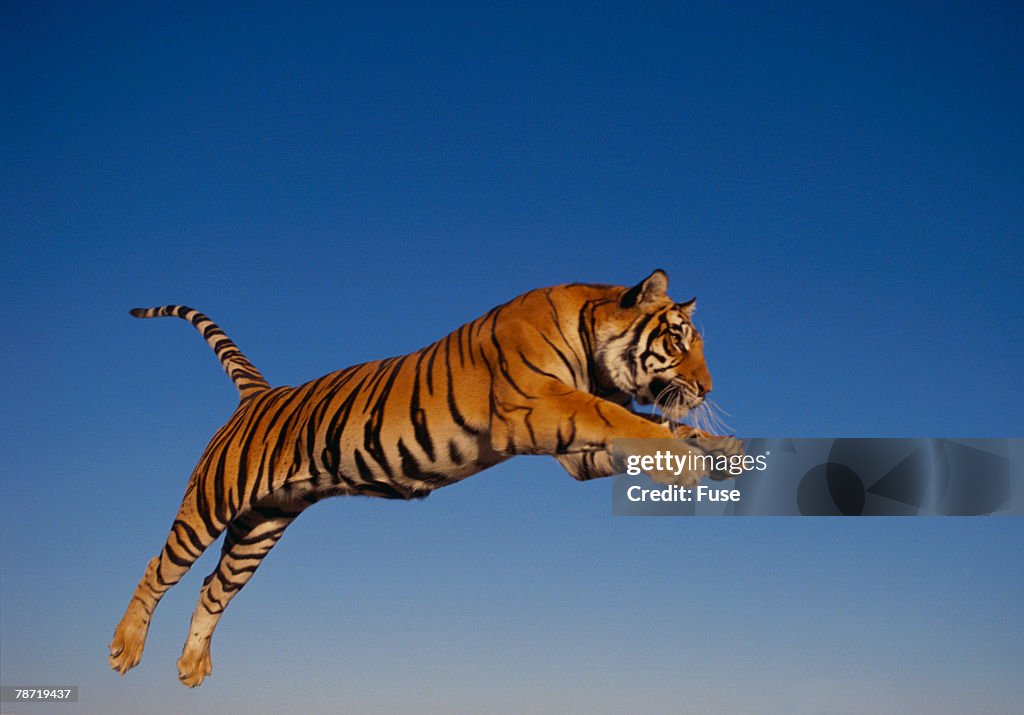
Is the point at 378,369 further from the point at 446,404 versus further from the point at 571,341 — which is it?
the point at 571,341

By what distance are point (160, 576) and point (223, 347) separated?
1515 millimetres

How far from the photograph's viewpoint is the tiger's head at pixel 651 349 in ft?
13.3

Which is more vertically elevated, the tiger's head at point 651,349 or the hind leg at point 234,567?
the tiger's head at point 651,349

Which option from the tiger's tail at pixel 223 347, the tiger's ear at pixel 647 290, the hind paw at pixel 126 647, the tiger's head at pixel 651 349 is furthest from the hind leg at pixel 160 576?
the tiger's ear at pixel 647 290

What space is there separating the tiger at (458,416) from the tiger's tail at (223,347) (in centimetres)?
49

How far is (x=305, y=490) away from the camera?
15.5 feet

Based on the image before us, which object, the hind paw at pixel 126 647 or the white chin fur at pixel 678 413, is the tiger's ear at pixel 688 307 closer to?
the white chin fur at pixel 678 413

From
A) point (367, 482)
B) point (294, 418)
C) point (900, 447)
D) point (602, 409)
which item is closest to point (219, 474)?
point (294, 418)

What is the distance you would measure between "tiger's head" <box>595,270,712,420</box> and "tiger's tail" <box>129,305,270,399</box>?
2.26 metres

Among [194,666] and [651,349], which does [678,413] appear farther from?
[194,666]

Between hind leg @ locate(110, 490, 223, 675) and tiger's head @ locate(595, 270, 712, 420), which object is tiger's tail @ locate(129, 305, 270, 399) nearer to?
hind leg @ locate(110, 490, 223, 675)

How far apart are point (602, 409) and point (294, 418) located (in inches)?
69.8

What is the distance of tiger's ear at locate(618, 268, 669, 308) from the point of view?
4.13 meters

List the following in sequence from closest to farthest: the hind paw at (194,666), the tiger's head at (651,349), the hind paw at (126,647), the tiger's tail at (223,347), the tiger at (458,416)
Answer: the tiger at (458,416) < the tiger's head at (651,349) < the hind paw at (126,647) < the hind paw at (194,666) < the tiger's tail at (223,347)
